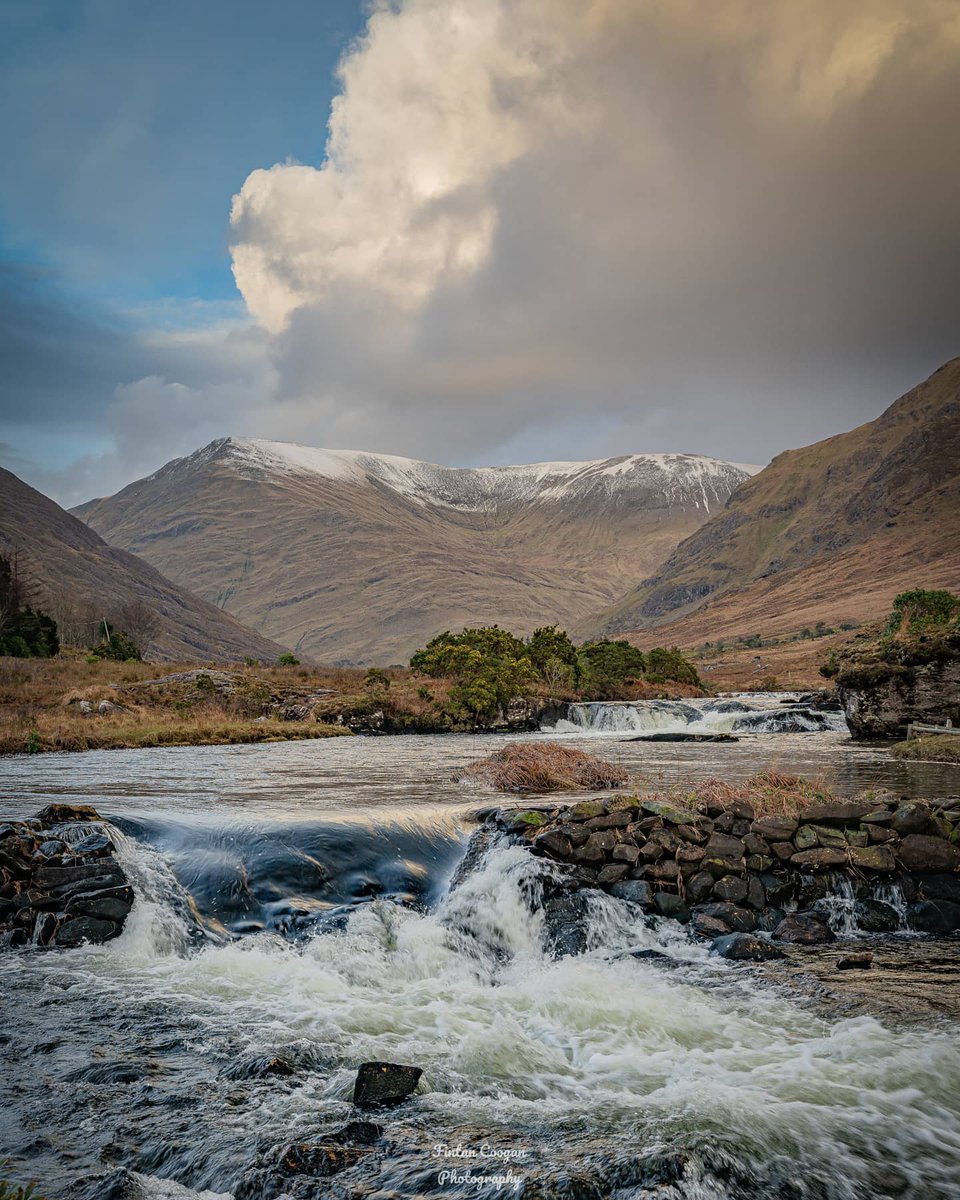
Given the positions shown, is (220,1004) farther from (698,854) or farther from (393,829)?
(698,854)

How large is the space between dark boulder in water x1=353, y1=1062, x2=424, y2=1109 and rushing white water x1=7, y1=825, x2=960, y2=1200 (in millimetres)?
218

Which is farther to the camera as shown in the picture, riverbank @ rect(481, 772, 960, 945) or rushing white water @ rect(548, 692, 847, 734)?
rushing white water @ rect(548, 692, 847, 734)

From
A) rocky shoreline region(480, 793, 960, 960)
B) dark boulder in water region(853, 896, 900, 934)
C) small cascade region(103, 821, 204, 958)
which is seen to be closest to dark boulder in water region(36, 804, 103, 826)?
small cascade region(103, 821, 204, 958)

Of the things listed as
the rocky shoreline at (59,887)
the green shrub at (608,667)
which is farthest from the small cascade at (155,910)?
the green shrub at (608,667)

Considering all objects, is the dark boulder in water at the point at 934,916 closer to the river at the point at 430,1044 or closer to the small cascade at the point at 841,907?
the river at the point at 430,1044

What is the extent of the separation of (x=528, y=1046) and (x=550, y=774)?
14551mm

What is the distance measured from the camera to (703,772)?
86.5 feet

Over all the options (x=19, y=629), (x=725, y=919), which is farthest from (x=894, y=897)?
(x=19, y=629)

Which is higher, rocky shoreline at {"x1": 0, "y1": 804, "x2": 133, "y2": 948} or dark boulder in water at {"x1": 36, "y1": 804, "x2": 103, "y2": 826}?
dark boulder in water at {"x1": 36, "y1": 804, "x2": 103, "y2": 826}

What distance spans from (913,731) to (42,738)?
40.7 m

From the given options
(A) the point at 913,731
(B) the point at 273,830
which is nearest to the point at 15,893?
(B) the point at 273,830

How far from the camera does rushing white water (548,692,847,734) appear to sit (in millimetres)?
50094

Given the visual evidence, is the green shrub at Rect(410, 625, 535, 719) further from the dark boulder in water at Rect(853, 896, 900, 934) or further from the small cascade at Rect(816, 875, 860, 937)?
the dark boulder in water at Rect(853, 896, 900, 934)

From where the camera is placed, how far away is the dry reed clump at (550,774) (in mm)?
23016
